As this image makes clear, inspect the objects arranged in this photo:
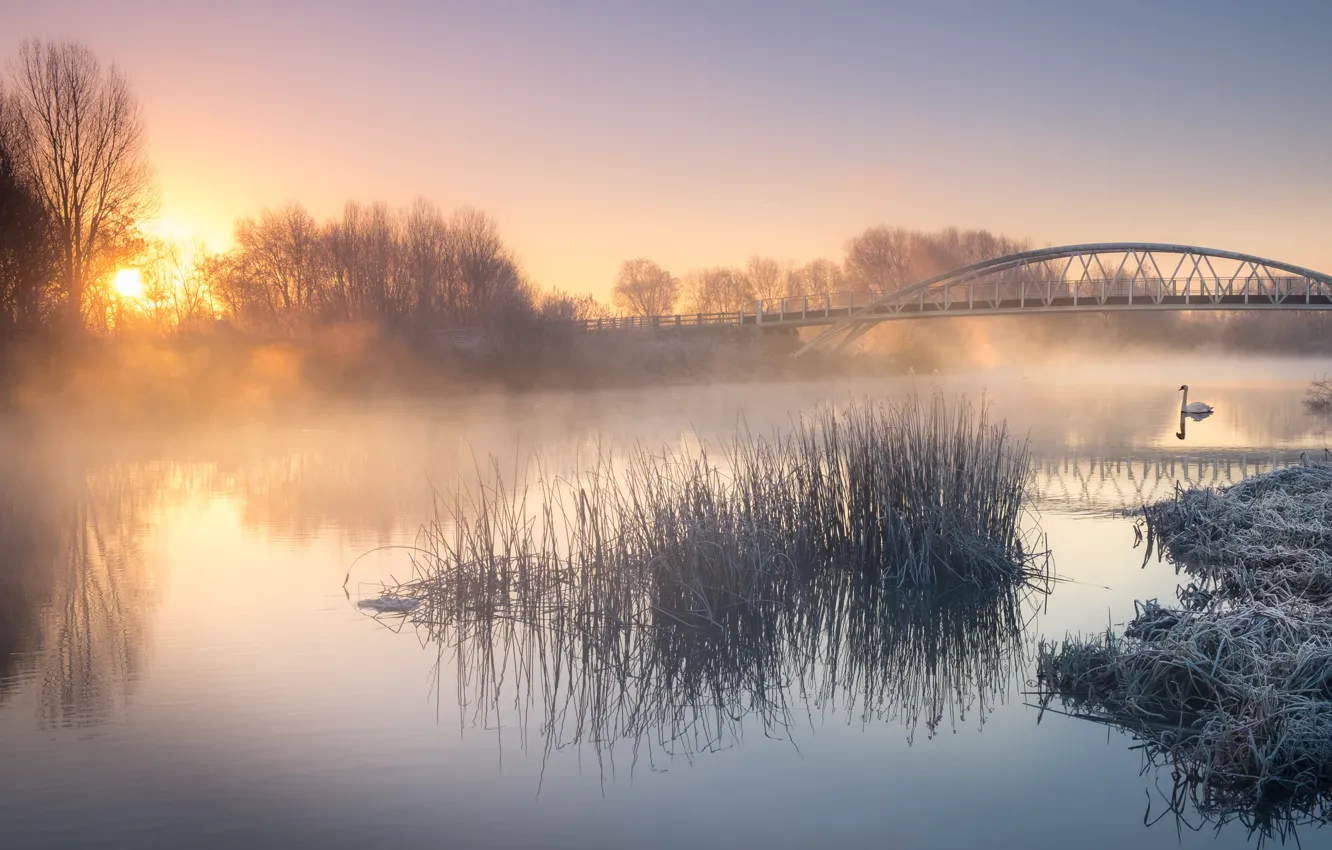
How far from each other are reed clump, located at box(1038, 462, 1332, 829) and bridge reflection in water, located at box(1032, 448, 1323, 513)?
582 centimetres

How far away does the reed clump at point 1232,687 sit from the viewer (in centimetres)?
524

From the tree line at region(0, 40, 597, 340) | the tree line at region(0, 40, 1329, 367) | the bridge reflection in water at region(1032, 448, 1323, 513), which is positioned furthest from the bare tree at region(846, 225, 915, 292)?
the bridge reflection in water at region(1032, 448, 1323, 513)

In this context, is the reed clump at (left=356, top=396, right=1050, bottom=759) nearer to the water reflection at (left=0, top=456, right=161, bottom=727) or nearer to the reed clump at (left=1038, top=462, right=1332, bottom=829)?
the reed clump at (left=1038, top=462, right=1332, bottom=829)

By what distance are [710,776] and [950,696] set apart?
2002mm

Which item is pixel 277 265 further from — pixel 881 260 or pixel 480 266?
pixel 881 260

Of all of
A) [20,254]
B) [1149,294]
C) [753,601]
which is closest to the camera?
[753,601]

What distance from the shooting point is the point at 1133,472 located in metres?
18.4

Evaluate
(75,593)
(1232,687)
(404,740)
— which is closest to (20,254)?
(75,593)

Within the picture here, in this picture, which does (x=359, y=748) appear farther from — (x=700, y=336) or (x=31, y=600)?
(x=700, y=336)

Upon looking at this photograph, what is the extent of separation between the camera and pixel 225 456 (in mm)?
21625

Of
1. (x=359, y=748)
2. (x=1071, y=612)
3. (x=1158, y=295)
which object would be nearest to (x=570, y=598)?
(x=359, y=748)

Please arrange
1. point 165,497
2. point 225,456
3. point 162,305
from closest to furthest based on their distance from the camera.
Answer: point 165,497 → point 225,456 → point 162,305

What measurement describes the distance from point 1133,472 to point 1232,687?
1355 centimetres

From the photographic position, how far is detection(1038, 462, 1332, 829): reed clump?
524 cm
